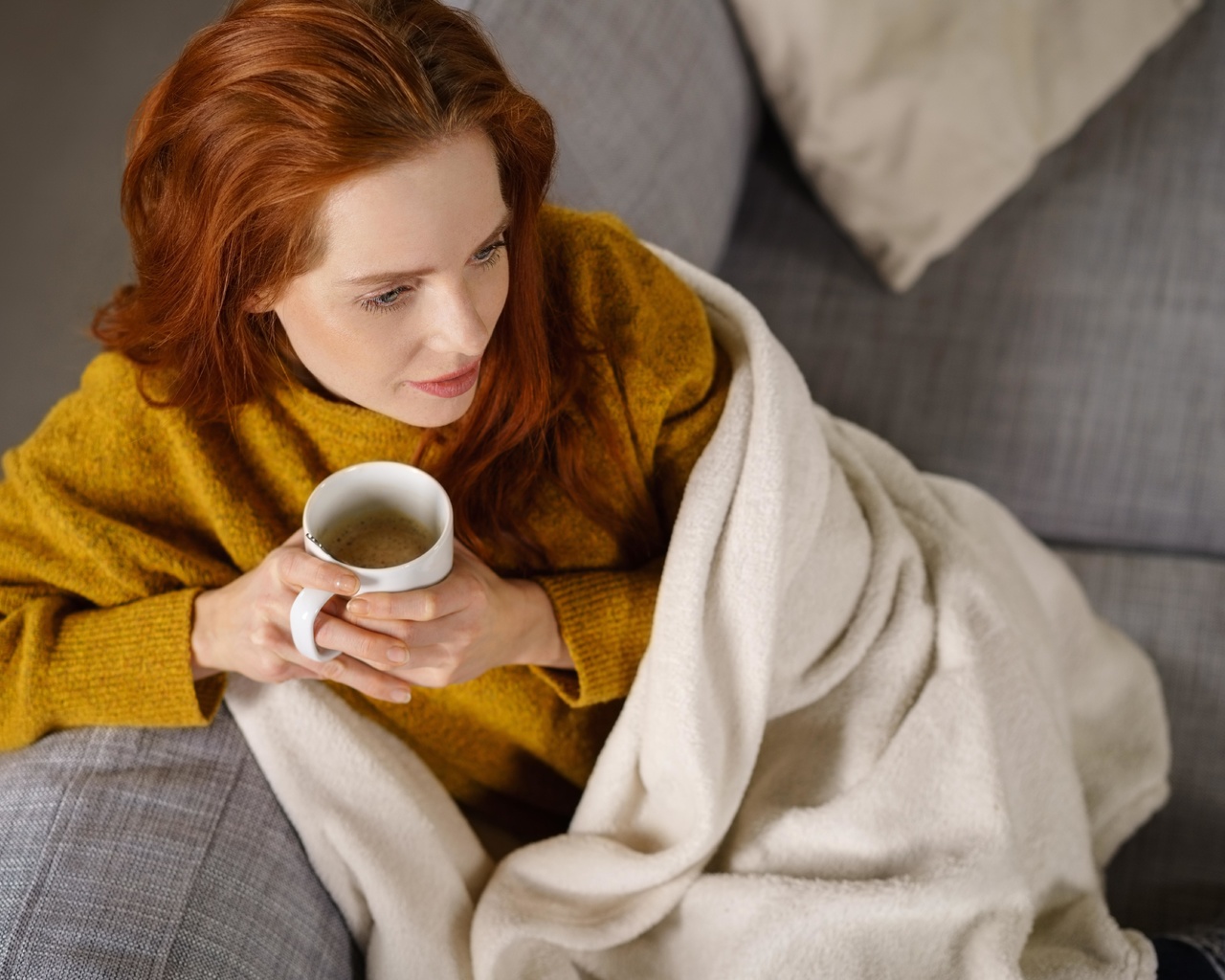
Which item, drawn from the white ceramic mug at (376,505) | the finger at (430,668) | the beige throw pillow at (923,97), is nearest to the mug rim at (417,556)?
the white ceramic mug at (376,505)

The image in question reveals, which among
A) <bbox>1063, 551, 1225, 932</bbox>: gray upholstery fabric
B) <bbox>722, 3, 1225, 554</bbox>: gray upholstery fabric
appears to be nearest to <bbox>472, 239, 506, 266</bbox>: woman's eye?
<bbox>722, 3, 1225, 554</bbox>: gray upholstery fabric

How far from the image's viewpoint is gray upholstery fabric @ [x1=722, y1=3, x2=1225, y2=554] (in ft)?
4.98

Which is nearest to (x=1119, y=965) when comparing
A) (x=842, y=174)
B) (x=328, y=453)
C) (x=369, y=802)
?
(x=369, y=802)

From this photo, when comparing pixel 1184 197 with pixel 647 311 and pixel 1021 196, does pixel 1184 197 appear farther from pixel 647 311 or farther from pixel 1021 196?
pixel 647 311

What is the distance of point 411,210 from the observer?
0.78 meters

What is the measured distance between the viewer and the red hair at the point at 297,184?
2.46ft

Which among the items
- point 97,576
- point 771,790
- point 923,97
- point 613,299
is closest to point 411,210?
point 613,299

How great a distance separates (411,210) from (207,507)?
0.38 meters

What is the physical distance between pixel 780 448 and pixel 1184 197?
3.21ft

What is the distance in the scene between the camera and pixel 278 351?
3.17 feet

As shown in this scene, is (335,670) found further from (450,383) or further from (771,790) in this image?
(771,790)

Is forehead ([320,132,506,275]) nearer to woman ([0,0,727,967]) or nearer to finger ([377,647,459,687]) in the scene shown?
woman ([0,0,727,967])

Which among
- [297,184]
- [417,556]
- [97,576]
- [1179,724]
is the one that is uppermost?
[297,184]

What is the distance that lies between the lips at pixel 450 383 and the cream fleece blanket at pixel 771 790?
22 centimetres
